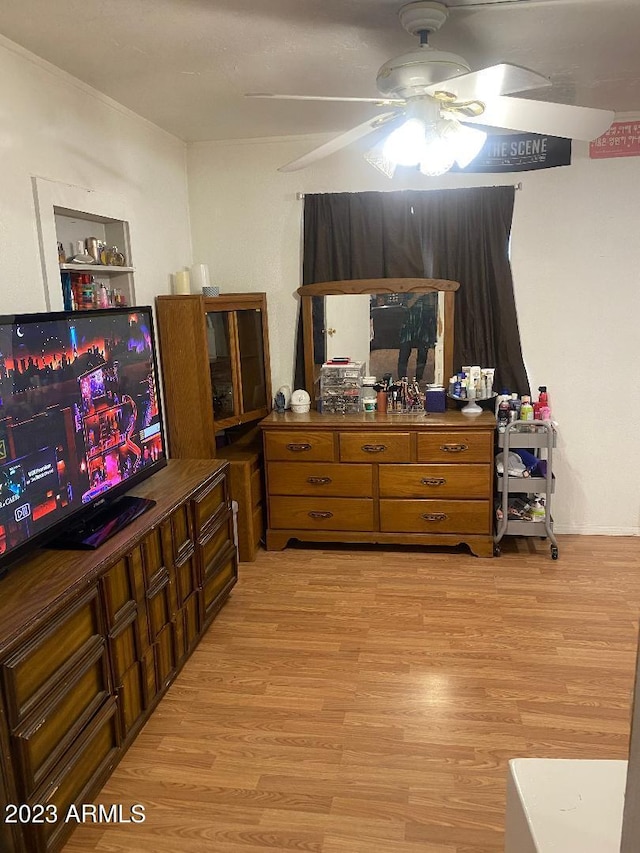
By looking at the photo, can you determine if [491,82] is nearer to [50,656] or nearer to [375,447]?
[50,656]

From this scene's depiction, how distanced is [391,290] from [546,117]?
6.49 ft

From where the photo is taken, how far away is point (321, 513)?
394 centimetres

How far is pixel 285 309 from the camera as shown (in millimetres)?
4277

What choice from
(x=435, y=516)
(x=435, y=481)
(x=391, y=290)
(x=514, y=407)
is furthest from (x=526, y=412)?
(x=391, y=290)

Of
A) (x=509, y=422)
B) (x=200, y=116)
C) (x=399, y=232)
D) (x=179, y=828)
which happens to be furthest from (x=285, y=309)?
(x=179, y=828)

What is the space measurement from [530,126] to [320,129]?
190 cm

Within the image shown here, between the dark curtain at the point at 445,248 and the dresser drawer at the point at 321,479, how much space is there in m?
0.98

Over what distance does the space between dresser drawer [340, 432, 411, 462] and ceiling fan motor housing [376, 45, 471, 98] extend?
77.9 inches

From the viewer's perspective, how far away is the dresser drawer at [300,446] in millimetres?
3871

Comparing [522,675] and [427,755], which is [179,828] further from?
[522,675]

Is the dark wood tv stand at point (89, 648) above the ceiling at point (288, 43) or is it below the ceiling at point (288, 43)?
below

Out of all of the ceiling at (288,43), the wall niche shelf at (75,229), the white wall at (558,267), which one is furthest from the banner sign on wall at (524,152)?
the wall niche shelf at (75,229)

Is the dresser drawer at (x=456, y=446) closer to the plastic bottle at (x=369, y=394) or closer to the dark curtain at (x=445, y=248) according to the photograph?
the plastic bottle at (x=369, y=394)

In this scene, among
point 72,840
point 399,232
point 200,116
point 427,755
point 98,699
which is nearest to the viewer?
point 72,840
